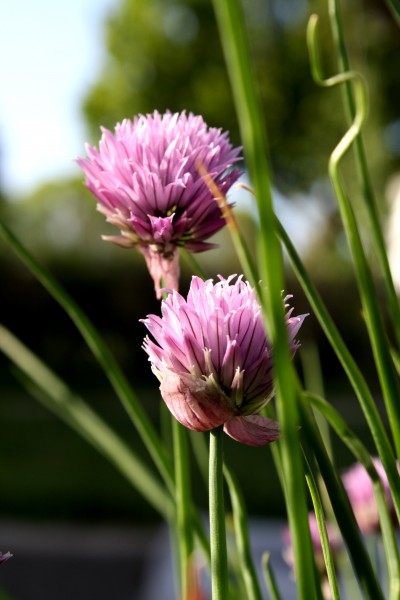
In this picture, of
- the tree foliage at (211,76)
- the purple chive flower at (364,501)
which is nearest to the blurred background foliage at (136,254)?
the tree foliage at (211,76)

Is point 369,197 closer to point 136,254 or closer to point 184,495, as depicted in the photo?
point 184,495

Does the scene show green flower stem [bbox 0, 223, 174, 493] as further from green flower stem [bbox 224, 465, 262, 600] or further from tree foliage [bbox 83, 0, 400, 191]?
tree foliage [bbox 83, 0, 400, 191]

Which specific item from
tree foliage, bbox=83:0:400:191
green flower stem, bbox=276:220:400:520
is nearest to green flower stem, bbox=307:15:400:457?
green flower stem, bbox=276:220:400:520

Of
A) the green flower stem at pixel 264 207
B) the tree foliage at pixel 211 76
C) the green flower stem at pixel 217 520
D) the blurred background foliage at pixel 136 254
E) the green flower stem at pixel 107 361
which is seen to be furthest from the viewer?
the tree foliage at pixel 211 76

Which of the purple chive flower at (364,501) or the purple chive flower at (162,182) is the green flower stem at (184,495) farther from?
the purple chive flower at (364,501)

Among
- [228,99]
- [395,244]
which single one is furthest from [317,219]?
[395,244]
